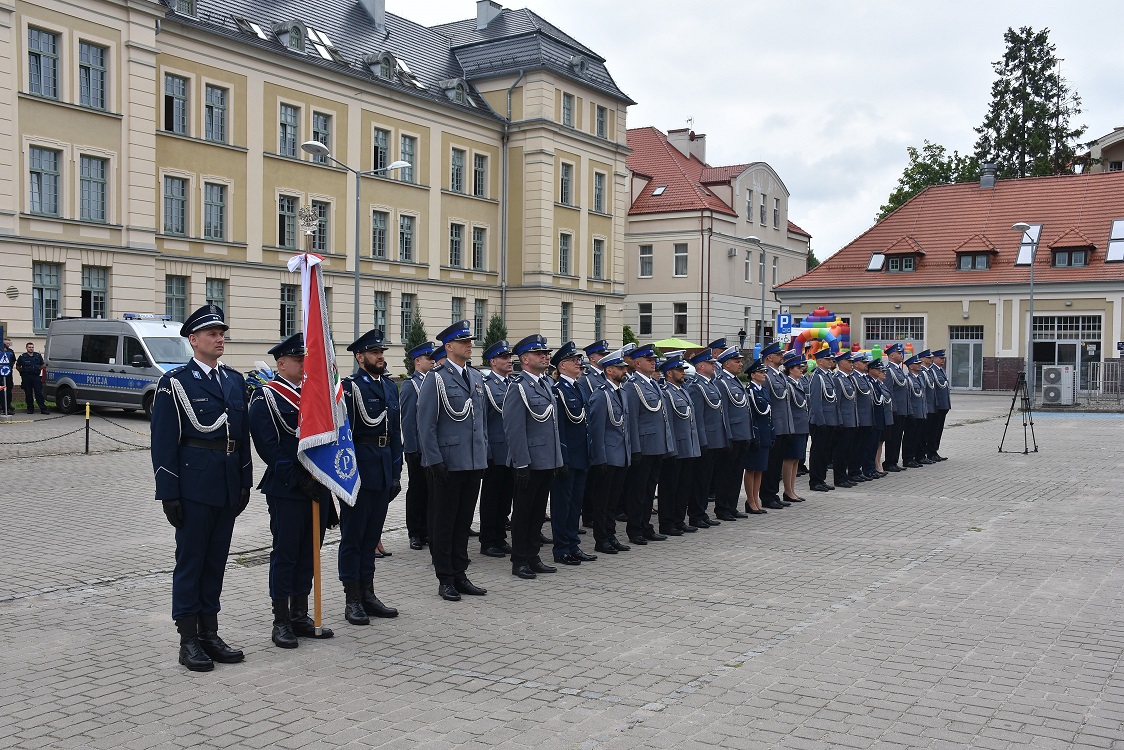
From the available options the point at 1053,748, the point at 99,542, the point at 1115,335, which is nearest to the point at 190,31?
the point at 99,542

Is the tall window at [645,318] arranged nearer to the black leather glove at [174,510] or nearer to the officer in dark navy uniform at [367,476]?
the officer in dark navy uniform at [367,476]

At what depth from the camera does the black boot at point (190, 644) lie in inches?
249

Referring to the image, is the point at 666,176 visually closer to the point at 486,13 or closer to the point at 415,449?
the point at 486,13

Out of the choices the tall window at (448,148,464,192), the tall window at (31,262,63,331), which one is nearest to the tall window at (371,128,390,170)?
the tall window at (448,148,464,192)

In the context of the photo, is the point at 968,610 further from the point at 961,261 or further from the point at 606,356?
the point at 961,261

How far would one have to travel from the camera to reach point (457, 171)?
4475 cm

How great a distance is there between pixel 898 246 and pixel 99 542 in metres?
45.5

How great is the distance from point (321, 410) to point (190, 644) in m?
1.62

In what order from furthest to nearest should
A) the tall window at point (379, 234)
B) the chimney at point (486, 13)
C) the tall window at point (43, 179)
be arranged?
the chimney at point (486, 13) < the tall window at point (379, 234) < the tall window at point (43, 179)

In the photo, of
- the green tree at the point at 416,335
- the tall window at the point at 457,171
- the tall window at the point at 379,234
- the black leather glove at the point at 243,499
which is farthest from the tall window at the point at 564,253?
the black leather glove at the point at 243,499

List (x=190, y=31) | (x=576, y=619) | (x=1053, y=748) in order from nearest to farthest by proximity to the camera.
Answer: (x=1053, y=748) → (x=576, y=619) → (x=190, y=31)

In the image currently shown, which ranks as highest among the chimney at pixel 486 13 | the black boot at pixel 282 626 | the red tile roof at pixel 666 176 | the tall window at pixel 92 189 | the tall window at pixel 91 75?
the chimney at pixel 486 13

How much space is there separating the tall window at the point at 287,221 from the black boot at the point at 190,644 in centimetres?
3220

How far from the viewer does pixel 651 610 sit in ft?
25.8
